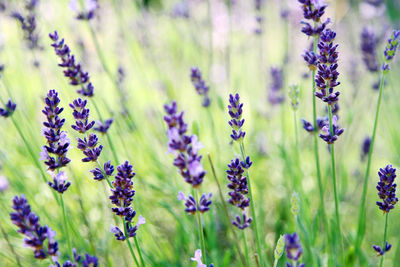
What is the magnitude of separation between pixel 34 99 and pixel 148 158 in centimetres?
180

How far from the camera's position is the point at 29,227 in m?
1.10

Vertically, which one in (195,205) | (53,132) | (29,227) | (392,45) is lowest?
(29,227)

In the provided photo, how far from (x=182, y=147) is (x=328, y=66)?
0.66 meters

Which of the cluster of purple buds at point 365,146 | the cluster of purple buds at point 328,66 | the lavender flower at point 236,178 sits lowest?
the lavender flower at point 236,178

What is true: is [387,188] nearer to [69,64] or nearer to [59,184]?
[59,184]

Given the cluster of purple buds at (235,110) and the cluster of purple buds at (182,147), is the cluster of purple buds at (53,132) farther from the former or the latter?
the cluster of purple buds at (235,110)

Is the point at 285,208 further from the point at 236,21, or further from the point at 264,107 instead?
the point at 236,21

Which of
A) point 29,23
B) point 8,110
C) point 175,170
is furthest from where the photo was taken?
point 175,170

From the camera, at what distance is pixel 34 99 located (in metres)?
4.14

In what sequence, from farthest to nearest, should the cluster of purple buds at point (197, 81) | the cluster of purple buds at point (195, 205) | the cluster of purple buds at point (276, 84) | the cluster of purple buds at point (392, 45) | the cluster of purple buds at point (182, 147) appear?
the cluster of purple buds at point (276, 84) → the cluster of purple buds at point (197, 81) → the cluster of purple buds at point (392, 45) → the cluster of purple buds at point (195, 205) → the cluster of purple buds at point (182, 147)

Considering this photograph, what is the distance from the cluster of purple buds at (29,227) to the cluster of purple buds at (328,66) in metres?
1.02

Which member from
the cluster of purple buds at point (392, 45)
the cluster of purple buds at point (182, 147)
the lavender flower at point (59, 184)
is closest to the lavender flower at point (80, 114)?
the lavender flower at point (59, 184)

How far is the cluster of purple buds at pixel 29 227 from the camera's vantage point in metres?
1.08

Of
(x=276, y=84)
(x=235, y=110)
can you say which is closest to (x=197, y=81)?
(x=276, y=84)
